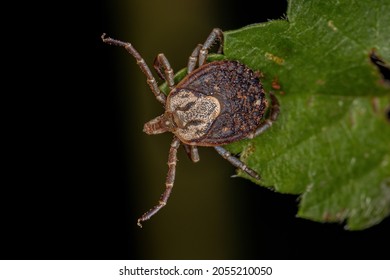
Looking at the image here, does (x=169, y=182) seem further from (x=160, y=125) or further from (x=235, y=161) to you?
(x=235, y=161)

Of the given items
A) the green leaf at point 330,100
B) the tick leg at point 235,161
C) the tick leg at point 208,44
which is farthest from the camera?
the tick leg at point 208,44

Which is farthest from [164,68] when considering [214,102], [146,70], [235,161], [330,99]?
[330,99]

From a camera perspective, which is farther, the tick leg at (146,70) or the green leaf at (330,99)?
the tick leg at (146,70)

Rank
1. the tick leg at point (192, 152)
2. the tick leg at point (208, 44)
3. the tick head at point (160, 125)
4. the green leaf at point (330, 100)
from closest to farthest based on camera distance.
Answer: the green leaf at point (330, 100) < the tick leg at point (208, 44) < the tick head at point (160, 125) < the tick leg at point (192, 152)

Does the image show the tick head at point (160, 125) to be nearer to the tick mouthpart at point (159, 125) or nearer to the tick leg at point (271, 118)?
the tick mouthpart at point (159, 125)

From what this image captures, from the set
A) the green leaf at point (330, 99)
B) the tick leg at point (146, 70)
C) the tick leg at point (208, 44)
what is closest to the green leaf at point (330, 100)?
the green leaf at point (330, 99)

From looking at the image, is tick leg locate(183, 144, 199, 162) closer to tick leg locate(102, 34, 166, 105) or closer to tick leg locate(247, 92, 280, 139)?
tick leg locate(102, 34, 166, 105)
